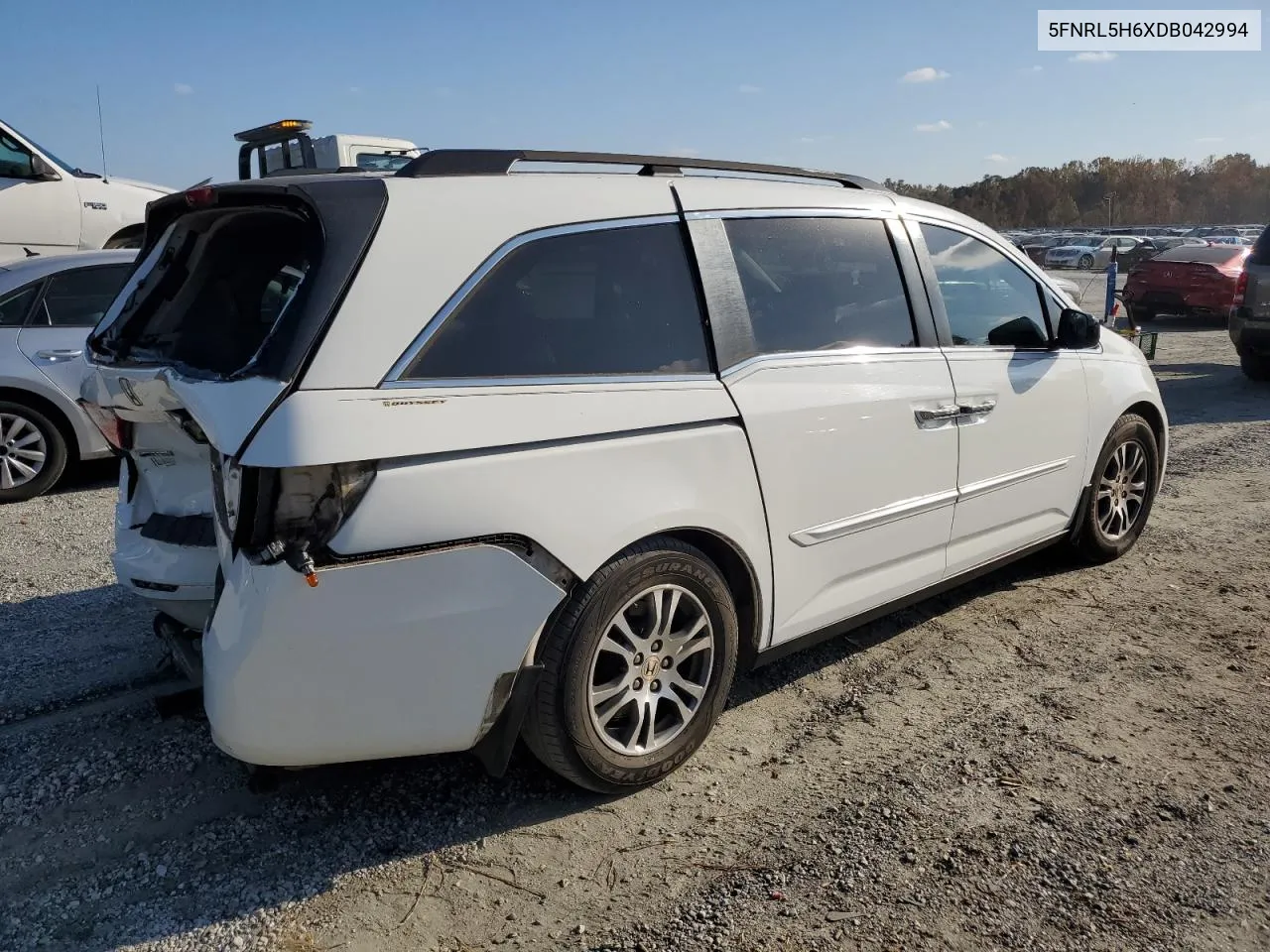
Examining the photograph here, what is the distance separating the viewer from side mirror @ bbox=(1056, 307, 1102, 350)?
4.47 m

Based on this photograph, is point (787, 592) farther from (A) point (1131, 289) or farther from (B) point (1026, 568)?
(A) point (1131, 289)

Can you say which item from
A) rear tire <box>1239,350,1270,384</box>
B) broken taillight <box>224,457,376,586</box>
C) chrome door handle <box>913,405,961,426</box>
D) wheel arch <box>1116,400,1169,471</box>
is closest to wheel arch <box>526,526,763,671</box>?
broken taillight <box>224,457,376,586</box>

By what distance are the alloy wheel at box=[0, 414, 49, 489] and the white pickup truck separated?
379 centimetres

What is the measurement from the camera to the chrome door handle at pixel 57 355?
664 centimetres

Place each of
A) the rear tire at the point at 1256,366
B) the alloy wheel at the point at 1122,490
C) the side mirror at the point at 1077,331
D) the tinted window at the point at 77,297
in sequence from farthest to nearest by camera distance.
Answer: the rear tire at the point at 1256,366 < the tinted window at the point at 77,297 < the alloy wheel at the point at 1122,490 < the side mirror at the point at 1077,331

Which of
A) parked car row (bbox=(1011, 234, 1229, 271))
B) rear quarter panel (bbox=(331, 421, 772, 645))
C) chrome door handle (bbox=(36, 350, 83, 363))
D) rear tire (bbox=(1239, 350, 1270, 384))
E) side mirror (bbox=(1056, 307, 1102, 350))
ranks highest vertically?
parked car row (bbox=(1011, 234, 1229, 271))

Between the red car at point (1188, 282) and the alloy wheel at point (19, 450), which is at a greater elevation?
the red car at point (1188, 282)

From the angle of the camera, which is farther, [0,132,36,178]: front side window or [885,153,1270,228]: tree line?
[885,153,1270,228]: tree line

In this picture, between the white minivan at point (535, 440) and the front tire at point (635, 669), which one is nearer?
the white minivan at point (535, 440)

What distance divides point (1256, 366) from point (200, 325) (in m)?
11.6

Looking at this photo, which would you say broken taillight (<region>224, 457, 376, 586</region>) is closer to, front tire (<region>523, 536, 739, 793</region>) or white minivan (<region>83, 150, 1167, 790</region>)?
white minivan (<region>83, 150, 1167, 790</region>)

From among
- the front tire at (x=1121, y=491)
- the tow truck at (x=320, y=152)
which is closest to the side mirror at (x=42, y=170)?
the tow truck at (x=320, y=152)

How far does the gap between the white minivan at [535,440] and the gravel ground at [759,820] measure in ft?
1.04

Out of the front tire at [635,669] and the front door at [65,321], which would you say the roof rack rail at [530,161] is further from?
the front door at [65,321]
